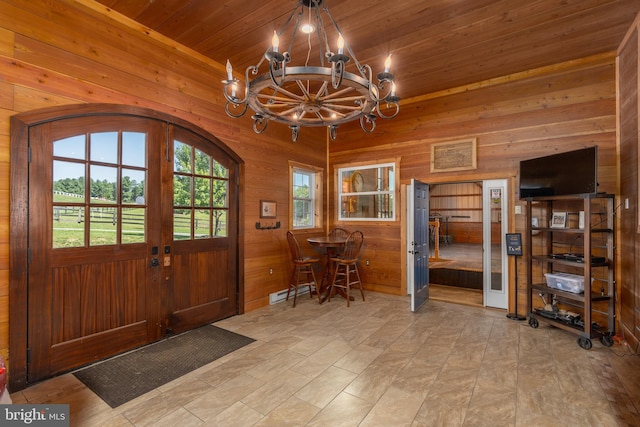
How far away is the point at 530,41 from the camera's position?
3.43 metres

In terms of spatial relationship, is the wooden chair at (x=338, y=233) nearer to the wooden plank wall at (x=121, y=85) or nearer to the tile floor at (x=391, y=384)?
the wooden plank wall at (x=121, y=85)

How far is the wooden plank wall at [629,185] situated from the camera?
302cm

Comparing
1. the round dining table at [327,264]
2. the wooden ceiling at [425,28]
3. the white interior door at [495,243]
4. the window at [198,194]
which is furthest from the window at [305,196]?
the white interior door at [495,243]

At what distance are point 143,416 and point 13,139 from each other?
232cm

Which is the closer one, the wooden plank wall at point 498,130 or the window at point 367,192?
the wooden plank wall at point 498,130

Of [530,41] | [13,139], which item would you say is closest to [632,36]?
[530,41]

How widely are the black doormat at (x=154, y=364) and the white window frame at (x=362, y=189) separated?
3.12 metres

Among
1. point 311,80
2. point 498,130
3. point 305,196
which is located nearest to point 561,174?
point 498,130

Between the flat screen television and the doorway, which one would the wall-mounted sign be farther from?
the flat screen television

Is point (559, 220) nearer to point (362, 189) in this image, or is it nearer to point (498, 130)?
point (498, 130)

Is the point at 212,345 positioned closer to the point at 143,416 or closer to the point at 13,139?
the point at 143,416

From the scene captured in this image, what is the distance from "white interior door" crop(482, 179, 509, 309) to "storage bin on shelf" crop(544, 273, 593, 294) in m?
0.65

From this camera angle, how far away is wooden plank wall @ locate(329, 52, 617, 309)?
372 centimetres

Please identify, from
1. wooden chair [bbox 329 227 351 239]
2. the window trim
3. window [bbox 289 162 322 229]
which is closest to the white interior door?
the window trim
